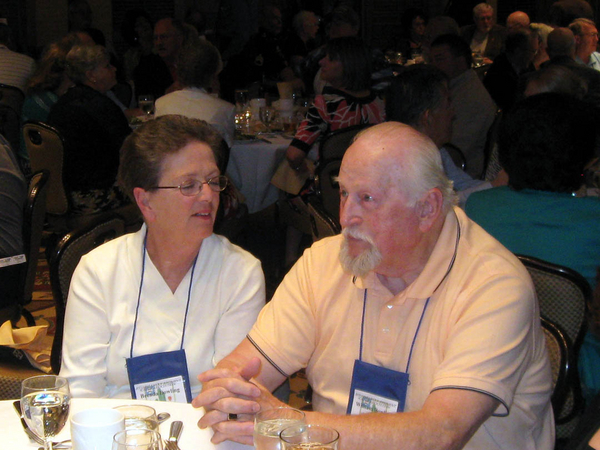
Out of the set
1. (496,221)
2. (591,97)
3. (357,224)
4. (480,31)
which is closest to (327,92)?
(591,97)

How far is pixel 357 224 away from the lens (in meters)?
1.87

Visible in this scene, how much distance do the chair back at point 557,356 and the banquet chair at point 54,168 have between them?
3.21 m

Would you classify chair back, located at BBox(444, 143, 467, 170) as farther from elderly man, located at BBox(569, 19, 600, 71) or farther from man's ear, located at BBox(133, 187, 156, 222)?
elderly man, located at BBox(569, 19, 600, 71)

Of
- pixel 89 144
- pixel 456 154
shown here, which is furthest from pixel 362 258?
pixel 89 144

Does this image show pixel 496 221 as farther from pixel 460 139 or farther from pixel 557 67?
pixel 460 139

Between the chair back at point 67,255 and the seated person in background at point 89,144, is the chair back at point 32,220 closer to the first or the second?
the chair back at point 67,255

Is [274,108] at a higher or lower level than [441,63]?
lower

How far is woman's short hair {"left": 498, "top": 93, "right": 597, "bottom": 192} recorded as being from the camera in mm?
2543

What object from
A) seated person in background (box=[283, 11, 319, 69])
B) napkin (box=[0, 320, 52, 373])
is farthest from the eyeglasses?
seated person in background (box=[283, 11, 319, 69])

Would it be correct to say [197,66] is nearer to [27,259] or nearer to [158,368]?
[27,259]

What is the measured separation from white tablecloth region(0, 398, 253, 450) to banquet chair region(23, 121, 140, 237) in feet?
9.94

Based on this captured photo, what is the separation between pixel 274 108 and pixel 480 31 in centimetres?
498

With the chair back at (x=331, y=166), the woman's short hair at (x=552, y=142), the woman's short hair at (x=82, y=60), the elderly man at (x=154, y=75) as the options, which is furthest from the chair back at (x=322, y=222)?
the elderly man at (x=154, y=75)

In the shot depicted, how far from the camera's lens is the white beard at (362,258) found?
Result: 184 cm
